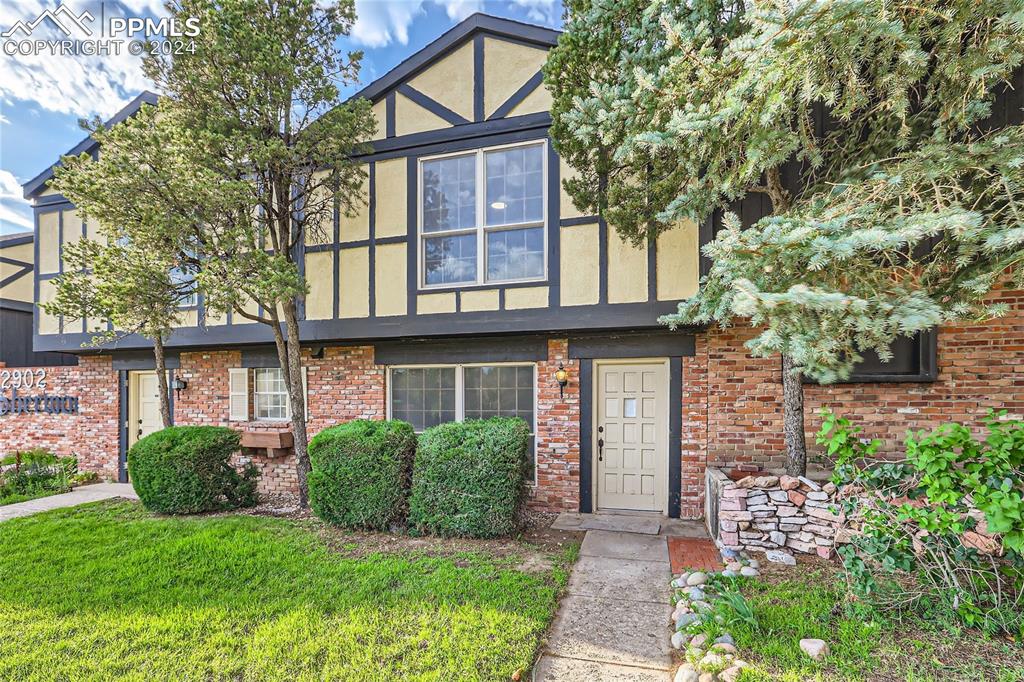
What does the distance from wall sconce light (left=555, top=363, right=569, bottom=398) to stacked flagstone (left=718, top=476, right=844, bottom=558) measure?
7.39 ft

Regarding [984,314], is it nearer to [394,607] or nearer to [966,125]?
[966,125]

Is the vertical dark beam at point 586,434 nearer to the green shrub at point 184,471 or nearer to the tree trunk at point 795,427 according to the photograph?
the tree trunk at point 795,427

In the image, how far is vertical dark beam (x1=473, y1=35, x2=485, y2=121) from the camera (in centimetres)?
599

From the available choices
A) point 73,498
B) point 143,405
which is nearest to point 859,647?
point 73,498

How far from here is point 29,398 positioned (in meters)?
8.98

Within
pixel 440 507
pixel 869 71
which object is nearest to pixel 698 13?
pixel 869 71

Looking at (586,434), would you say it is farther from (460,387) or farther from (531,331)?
(460,387)

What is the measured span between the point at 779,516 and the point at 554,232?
12.6ft

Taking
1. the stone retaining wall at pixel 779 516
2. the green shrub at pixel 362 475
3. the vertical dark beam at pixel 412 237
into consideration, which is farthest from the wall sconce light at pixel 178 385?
the stone retaining wall at pixel 779 516

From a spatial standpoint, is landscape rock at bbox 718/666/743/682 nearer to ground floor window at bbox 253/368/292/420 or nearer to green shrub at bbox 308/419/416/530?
green shrub at bbox 308/419/416/530

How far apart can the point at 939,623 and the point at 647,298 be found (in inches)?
141

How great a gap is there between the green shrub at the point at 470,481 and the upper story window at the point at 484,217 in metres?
2.10

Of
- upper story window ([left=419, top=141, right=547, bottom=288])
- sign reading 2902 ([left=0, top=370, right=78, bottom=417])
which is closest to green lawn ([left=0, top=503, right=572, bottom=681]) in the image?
upper story window ([left=419, top=141, right=547, bottom=288])

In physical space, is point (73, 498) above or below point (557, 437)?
below
